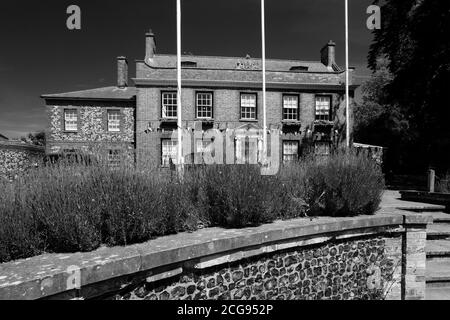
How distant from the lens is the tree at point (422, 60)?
1619cm

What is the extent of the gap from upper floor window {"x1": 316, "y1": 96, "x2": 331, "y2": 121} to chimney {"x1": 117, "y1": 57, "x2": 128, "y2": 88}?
15.8 metres

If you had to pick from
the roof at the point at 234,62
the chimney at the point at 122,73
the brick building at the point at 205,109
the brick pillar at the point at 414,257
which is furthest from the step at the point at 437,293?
the chimney at the point at 122,73

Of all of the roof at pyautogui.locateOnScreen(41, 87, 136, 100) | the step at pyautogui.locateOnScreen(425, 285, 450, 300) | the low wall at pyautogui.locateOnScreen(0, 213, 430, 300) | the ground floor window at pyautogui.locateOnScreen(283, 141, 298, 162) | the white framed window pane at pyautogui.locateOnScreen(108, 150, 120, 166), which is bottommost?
the step at pyautogui.locateOnScreen(425, 285, 450, 300)

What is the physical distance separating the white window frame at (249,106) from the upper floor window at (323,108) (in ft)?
15.8

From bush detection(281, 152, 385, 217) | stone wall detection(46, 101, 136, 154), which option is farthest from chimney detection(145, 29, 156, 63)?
bush detection(281, 152, 385, 217)

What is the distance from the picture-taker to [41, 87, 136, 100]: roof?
20828 millimetres

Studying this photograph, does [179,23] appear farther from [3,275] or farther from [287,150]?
[287,150]

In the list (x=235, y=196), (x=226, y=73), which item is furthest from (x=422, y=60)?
(x=235, y=196)

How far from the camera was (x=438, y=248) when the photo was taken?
5.51 meters

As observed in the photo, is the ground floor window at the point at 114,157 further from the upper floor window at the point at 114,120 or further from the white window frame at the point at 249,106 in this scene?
the upper floor window at the point at 114,120

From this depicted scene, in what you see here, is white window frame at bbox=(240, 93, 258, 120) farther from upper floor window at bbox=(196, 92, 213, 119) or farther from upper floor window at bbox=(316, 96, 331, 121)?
upper floor window at bbox=(316, 96, 331, 121)

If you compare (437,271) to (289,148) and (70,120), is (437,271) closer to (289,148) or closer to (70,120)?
(289,148)
